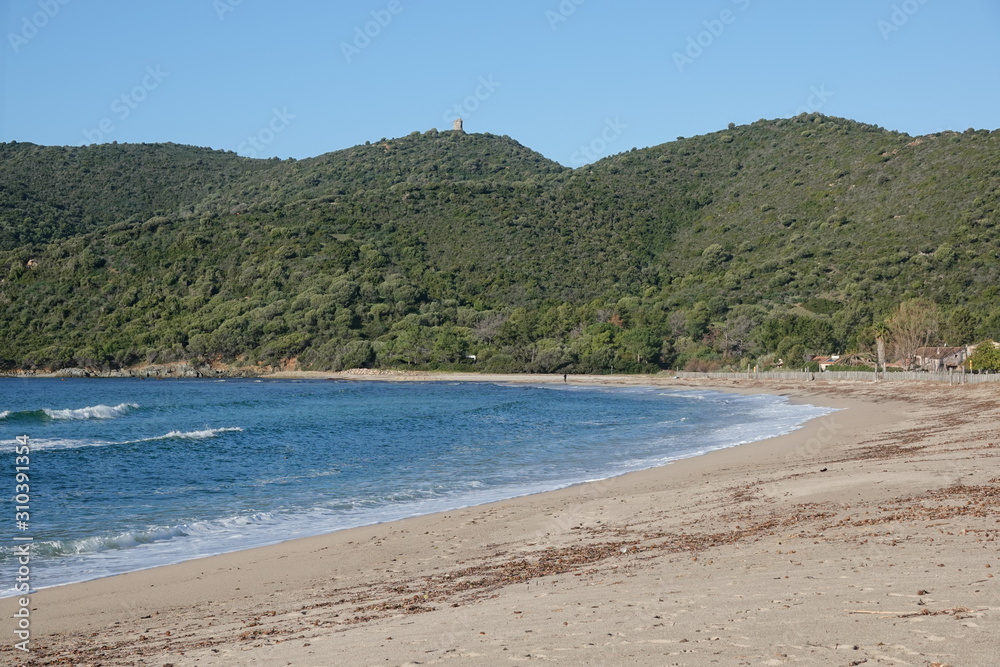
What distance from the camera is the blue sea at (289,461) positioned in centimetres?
1226

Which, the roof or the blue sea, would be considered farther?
the roof

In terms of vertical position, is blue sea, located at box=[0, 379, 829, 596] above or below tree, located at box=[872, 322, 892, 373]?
below

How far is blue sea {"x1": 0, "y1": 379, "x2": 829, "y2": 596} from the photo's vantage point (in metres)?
12.3

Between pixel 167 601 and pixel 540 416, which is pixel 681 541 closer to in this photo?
pixel 167 601

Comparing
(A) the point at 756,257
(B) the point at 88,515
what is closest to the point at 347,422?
(B) the point at 88,515

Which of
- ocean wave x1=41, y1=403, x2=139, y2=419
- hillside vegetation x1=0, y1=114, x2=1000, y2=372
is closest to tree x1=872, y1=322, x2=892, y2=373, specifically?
hillside vegetation x1=0, y1=114, x2=1000, y2=372

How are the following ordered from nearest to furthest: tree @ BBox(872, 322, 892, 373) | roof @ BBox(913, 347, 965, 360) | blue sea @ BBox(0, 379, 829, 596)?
blue sea @ BBox(0, 379, 829, 596)
tree @ BBox(872, 322, 892, 373)
roof @ BBox(913, 347, 965, 360)

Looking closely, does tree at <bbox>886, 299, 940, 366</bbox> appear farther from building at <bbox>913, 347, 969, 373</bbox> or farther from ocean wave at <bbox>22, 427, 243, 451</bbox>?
ocean wave at <bbox>22, 427, 243, 451</bbox>

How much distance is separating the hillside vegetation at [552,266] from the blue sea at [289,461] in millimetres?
34439

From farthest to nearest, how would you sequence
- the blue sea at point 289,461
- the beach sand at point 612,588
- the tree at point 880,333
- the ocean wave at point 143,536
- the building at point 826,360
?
the building at point 826,360, the tree at point 880,333, the blue sea at point 289,461, the ocean wave at point 143,536, the beach sand at point 612,588

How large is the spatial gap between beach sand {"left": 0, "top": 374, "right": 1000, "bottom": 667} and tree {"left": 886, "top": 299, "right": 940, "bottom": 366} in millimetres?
45228

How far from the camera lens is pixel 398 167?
14838cm

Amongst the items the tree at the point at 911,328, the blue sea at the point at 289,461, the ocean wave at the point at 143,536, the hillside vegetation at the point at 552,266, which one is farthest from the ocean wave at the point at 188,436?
the hillside vegetation at the point at 552,266

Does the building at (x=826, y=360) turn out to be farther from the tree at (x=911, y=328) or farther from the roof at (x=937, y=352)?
the roof at (x=937, y=352)
